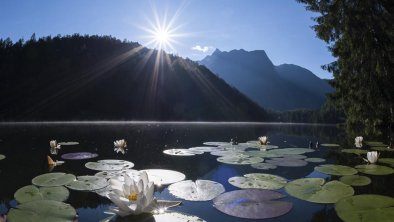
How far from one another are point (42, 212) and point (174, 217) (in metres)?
1.72

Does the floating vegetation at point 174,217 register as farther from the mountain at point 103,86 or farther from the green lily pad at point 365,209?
the mountain at point 103,86

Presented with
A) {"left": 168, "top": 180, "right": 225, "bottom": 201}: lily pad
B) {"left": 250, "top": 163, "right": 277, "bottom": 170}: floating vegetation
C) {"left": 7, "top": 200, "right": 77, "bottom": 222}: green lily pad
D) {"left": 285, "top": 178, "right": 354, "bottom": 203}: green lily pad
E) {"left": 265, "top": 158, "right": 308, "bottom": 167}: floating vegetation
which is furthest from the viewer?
{"left": 265, "top": 158, "right": 308, "bottom": 167}: floating vegetation

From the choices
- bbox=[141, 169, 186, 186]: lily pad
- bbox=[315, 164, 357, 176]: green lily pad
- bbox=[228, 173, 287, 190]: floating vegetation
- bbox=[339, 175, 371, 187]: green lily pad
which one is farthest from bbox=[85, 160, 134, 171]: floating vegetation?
bbox=[339, 175, 371, 187]: green lily pad

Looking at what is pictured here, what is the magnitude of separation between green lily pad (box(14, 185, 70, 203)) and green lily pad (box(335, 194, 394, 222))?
417 centimetres

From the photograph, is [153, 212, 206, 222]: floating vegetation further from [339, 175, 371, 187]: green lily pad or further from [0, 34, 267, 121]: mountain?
[0, 34, 267, 121]: mountain

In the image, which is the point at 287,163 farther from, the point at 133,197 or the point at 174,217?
the point at 133,197

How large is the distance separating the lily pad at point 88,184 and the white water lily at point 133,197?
169 cm

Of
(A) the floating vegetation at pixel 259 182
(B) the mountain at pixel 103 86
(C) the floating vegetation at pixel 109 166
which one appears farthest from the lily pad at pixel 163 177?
(B) the mountain at pixel 103 86

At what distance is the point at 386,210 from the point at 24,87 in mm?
102382

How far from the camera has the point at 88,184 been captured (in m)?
5.65

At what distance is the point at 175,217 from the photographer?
12.9 ft

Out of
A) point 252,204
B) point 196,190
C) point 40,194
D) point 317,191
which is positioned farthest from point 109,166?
point 317,191

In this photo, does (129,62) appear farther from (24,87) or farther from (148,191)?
(148,191)

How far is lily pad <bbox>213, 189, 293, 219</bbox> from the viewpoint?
423cm
